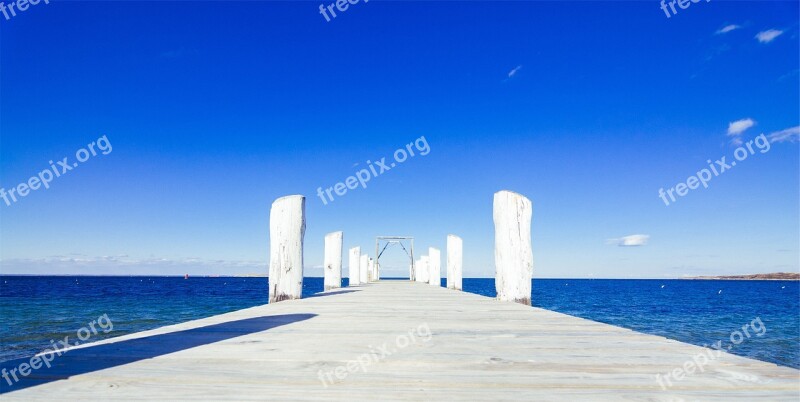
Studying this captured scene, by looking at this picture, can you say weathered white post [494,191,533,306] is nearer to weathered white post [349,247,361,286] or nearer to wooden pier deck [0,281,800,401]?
wooden pier deck [0,281,800,401]

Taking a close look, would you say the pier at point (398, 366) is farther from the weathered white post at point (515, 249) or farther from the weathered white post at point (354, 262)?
the weathered white post at point (354, 262)

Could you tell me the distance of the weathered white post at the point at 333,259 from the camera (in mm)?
12453

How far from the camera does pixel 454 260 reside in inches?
524

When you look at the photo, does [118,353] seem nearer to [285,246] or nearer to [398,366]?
[398,366]

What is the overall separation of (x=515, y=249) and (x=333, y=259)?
23.4 feet

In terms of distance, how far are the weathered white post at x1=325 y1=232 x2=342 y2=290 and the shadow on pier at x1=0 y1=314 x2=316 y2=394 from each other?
28.3ft

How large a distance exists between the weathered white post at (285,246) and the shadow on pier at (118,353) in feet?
10.4

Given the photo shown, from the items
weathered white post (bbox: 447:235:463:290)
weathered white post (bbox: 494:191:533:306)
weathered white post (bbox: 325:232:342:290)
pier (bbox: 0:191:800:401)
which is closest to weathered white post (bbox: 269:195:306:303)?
pier (bbox: 0:191:800:401)

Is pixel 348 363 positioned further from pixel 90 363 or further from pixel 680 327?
pixel 680 327

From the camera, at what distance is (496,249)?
6.83 m

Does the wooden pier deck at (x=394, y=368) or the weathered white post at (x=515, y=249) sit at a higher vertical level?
the weathered white post at (x=515, y=249)

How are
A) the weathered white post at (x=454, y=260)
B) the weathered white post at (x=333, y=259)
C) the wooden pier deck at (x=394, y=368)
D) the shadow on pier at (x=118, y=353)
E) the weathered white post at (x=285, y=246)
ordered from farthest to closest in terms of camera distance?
the weathered white post at (x=454, y=260) < the weathered white post at (x=333, y=259) < the weathered white post at (x=285, y=246) < the shadow on pier at (x=118, y=353) < the wooden pier deck at (x=394, y=368)

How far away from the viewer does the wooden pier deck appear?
5.87ft

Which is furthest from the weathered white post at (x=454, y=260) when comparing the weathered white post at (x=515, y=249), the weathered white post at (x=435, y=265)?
the weathered white post at (x=515, y=249)
